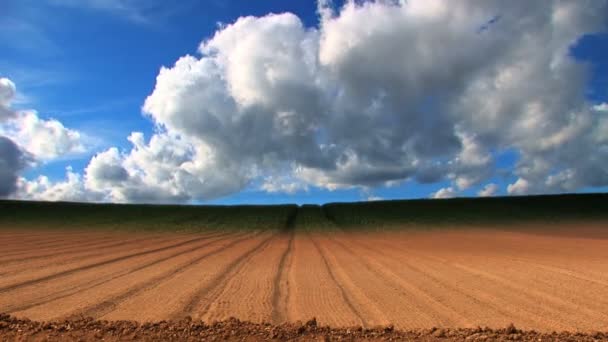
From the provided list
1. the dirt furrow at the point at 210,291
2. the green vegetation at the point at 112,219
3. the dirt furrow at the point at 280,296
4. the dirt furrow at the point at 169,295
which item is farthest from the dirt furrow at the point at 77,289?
the green vegetation at the point at 112,219

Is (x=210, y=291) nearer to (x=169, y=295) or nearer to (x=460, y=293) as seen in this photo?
(x=169, y=295)

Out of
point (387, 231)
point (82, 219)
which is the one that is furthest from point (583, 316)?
point (82, 219)

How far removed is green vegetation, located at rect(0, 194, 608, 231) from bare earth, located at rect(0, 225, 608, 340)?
951 inches

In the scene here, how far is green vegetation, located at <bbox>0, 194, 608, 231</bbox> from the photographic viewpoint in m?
44.4

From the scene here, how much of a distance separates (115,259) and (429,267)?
11.7 metres

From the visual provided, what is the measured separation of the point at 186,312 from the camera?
855 cm

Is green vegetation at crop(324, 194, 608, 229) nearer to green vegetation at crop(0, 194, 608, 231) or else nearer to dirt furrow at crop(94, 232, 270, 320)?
green vegetation at crop(0, 194, 608, 231)

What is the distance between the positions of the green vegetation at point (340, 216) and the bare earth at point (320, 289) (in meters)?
24.1

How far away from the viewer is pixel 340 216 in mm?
55656

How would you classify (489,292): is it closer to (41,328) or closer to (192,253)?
(41,328)

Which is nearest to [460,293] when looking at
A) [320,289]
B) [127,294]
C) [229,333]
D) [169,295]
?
Answer: [320,289]

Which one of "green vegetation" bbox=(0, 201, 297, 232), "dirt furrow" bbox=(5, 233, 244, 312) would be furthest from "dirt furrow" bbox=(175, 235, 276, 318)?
"green vegetation" bbox=(0, 201, 297, 232)

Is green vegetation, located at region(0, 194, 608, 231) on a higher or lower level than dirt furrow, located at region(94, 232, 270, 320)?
higher

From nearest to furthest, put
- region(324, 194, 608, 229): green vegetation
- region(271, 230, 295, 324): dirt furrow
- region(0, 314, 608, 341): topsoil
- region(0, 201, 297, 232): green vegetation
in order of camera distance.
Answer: region(0, 314, 608, 341): topsoil
region(271, 230, 295, 324): dirt furrow
region(0, 201, 297, 232): green vegetation
region(324, 194, 608, 229): green vegetation
